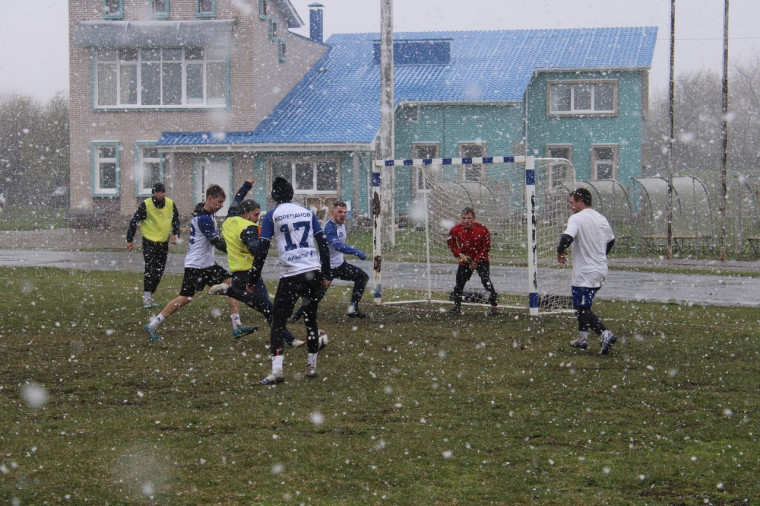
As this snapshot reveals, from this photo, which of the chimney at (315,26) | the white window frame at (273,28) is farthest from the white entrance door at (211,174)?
the chimney at (315,26)

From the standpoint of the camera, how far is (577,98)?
1652 inches

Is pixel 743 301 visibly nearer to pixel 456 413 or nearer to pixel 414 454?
pixel 456 413

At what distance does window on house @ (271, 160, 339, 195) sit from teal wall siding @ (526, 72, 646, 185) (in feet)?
30.5

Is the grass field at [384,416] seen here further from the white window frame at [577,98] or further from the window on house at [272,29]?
the white window frame at [577,98]

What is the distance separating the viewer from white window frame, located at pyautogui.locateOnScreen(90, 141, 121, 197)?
128 feet

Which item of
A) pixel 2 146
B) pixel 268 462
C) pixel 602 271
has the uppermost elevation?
pixel 2 146


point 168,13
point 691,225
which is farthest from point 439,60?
point 691,225

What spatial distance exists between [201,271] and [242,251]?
35.1 inches

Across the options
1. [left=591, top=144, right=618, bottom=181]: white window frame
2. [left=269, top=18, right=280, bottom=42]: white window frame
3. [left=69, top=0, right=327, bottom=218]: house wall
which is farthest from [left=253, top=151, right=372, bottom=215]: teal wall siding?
[left=591, top=144, right=618, bottom=181]: white window frame

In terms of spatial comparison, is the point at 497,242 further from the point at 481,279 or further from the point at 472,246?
the point at 472,246

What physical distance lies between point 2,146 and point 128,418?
195 feet

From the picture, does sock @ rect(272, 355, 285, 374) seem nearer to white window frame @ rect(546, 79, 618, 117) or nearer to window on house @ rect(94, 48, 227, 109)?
window on house @ rect(94, 48, 227, 109)

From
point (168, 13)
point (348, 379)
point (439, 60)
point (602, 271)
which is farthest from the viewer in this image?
point (439, 60)

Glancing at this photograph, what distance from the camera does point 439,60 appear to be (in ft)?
146
